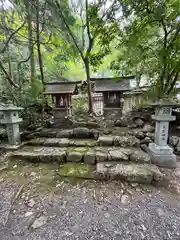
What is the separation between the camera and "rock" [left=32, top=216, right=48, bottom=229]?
4.42ft

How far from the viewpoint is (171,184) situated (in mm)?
1979

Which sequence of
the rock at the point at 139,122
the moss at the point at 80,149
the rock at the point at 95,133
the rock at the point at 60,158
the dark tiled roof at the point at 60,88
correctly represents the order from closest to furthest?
the rock at the point at 60,158
the moss at the point at 80,149
the rock at the point at 95,133
the rock at the point at 139,122
the dark tiled roof at the point at 60,88

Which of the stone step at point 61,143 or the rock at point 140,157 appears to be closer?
the rock at point 140,157

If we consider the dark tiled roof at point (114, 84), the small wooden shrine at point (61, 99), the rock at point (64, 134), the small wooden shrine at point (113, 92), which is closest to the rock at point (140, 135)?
the small wooden shrine at point (113, 92)

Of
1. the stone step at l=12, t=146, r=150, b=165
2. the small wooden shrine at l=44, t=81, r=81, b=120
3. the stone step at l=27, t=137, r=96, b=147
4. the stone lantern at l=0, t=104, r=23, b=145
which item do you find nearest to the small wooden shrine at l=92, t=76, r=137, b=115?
the small wooden shrine at l=44, t=81, r=81, b=120

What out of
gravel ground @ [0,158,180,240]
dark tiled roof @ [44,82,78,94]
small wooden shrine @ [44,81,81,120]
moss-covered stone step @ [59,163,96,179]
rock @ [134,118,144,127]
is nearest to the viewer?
gravel ground @ [0,158,180,240]

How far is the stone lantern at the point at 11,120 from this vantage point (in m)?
2.77

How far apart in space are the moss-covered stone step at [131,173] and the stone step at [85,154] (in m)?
0.22

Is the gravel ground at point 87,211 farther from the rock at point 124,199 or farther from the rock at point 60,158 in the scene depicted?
the rock at point 60,158

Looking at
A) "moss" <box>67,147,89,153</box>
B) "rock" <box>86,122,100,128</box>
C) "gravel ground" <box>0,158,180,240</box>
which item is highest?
"rock" <box>86,122,100,128</box>

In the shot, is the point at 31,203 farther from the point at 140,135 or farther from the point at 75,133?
the point at 140,135

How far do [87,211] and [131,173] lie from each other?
0.94 meters

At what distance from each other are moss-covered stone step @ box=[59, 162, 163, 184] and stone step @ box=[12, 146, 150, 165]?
0.47 ft

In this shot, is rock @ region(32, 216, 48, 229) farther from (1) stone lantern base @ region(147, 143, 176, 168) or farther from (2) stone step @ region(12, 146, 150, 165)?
(1) stone lantern base @ region(147, 143, 176, 168)
